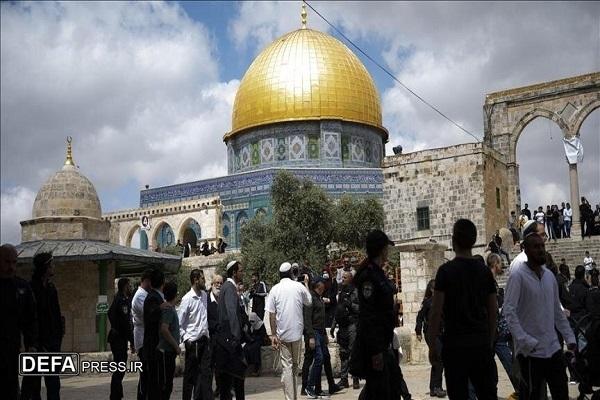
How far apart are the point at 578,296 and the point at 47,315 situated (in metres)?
5.34

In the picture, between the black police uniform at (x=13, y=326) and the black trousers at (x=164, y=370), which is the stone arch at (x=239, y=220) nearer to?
the black trousers at (x=164, y=370)

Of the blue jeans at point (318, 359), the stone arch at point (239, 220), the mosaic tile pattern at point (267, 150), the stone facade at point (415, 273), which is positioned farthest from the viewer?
the mosaic tile pattern at point (267, 150)

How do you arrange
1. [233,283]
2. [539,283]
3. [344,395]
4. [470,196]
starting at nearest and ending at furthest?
[539,283] < [233,283] < [344,395] < [470,196]

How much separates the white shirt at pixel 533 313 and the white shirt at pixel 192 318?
305 centimetres

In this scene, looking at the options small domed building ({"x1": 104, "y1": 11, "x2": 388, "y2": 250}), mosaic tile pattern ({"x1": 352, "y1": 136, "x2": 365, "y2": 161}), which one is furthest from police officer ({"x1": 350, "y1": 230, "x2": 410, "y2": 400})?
mosaic tile pattern ({"x1": 352, "y1": 136, "x2": 365, "y2": 161})

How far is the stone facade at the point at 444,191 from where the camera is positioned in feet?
78.8

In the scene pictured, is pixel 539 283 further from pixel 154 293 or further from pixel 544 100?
pixel 544 100

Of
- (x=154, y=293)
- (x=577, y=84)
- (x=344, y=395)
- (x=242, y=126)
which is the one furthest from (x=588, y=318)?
(x=242, y=126)

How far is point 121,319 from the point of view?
7156 mm

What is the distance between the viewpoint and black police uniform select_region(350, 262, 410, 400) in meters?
4.58

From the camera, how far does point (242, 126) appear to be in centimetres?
3562

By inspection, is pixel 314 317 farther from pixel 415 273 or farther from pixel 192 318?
pixel 415 273

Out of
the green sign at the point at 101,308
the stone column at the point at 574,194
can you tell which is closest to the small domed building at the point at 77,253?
the green sign at the point at 101,308

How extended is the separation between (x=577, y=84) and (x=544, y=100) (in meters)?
1.26
